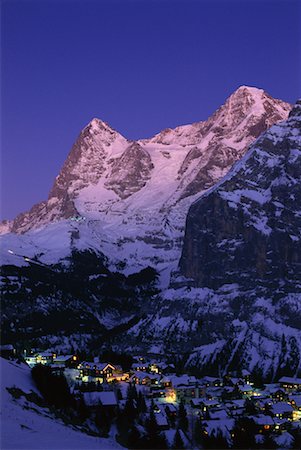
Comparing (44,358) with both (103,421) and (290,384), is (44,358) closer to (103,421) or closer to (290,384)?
(290,384)

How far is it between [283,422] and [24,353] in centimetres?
7002

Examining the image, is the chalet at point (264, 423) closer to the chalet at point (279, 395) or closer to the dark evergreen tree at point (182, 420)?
the dark evergreen tree at point (182, 420)

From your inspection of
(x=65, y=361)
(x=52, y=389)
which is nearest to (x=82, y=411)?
(x=52, y=389)

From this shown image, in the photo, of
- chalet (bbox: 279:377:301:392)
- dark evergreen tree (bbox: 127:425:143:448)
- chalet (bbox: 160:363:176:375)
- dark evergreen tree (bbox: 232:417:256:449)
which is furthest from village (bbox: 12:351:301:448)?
dark evergreen tree (bbox: 127:425:143:448)

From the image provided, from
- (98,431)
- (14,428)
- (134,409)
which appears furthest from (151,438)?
(14,428)

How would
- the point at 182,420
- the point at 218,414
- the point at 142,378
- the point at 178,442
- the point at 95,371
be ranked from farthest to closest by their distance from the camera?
the point at 142,378
the point at 95,371
the point at 218,414
the point at 182,420
the point at 178,442

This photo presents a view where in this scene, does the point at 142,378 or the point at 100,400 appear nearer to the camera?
the point at 100,400

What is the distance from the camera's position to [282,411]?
438ft

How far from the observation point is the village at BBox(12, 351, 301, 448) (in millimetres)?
113188

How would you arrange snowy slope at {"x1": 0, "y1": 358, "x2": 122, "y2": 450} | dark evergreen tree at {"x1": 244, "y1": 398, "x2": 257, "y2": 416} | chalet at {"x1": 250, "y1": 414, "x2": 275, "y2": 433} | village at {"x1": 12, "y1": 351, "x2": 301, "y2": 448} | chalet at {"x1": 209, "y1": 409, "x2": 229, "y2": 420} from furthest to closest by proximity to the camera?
dark evergreen tree at {"x1": 244, "y1": 398, "x2": 257, "y2": 416} → chalet at {"x1": 209, "y1": 409, "x2": 229, "y2": 420} → chalet at {"x1": 250, "y1": 414, "x2": 275, "y2": 433} → village at {"x1": 12, "y1": 351, "x2": 301, "y2": 448} → snowy slope at {"x1": 0, "y1": 358, "x2": 122, "y2": 450}

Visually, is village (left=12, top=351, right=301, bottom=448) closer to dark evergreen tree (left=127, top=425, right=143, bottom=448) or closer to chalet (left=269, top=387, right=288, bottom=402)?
chalet (left=269, top=387, right=288, bottom=402)

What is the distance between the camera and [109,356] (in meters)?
176

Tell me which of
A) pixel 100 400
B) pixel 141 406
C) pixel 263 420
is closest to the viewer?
pixel 100 400

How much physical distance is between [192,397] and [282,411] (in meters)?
22.4
